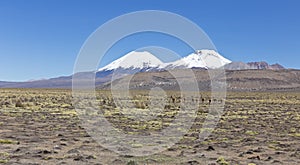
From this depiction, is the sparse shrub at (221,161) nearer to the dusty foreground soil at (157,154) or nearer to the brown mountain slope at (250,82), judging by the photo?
the dusty foreground soil at (157,154)

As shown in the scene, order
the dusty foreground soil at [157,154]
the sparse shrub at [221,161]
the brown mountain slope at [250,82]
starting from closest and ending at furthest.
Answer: the sparse shrub at [221,161] < the dusty foreground soil at [157,154] < the brown mountain slope at [250,82]

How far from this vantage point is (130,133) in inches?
689

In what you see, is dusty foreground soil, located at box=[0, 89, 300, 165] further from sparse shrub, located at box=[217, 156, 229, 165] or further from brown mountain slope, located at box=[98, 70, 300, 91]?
brown mountain slope, located at box=[98, 70, 300, 91]

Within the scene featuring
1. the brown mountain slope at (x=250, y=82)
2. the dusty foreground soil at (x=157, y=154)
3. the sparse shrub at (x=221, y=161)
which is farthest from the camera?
the brown mountain slope at (x=250, y=82)

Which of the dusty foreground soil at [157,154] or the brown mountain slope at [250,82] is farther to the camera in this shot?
the brown mountain slope at [250,82]

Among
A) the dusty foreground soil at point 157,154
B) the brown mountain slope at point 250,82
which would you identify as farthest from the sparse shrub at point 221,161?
the brown mountain slope at point 250,82

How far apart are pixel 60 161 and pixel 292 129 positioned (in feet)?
43.2

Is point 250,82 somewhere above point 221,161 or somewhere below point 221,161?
above

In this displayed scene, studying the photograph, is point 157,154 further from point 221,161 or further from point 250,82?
point 250,82

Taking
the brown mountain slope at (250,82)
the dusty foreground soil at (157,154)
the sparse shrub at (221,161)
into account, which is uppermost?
the brown mountain slope at (250,82)

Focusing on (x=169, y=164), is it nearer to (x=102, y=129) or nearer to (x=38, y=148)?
(x=38, y=148)

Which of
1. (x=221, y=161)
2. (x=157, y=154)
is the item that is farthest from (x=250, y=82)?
(x=221, y=161)

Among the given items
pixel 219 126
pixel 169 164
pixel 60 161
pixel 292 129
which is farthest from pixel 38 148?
pixel 292 129

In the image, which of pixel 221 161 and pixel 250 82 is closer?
pixel 221 161
